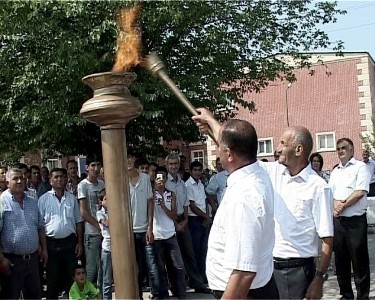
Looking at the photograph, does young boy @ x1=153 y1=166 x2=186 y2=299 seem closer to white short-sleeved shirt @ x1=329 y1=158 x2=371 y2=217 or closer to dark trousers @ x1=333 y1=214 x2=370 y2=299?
dark trousers @ x1=333 y1=214 x2=370 y2=299

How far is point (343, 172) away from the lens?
7.08 metres

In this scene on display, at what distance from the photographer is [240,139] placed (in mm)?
3066

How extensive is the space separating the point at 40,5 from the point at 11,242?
4.73 metres

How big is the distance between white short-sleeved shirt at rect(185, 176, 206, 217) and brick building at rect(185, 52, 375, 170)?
22.6 m

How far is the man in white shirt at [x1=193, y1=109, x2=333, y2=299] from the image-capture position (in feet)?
14.0

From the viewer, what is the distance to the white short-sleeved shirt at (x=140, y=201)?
718 centimetres

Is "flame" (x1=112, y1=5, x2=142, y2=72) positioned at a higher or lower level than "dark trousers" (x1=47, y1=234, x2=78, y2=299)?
higher

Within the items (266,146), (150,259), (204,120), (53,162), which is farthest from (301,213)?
(266,146)

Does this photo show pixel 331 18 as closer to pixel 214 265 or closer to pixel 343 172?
pixel 343 172

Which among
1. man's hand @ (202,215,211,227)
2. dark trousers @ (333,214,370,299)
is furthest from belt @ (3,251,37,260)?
dark trousers @ (333,214,370,299)

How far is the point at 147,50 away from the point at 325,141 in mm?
24988

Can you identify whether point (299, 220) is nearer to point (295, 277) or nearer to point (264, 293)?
point (295, 277)

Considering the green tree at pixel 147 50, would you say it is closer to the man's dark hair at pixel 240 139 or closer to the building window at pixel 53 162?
the building window at pixel 53 162

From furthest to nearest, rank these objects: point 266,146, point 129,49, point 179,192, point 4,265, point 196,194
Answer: point 266,146 → point 196,194 → point 179,192 → point 4,265 → point 129,49
